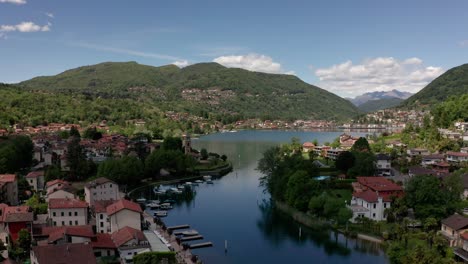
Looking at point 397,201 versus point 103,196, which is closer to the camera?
point 397,201

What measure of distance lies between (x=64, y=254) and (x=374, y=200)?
17705mm

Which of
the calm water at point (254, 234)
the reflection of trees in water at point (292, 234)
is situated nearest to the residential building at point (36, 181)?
the calm water at point (254, 234)

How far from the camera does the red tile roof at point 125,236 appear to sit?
19.6 meters

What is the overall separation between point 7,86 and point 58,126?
28.8 meters

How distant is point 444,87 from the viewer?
427 ft

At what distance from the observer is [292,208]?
28438mm

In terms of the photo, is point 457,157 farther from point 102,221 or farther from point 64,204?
point 64,204

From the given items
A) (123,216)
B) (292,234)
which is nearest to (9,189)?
(123,216)

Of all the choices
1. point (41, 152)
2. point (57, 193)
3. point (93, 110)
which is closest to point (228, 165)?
point (41, 152)

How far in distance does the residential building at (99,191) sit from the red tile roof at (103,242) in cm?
805

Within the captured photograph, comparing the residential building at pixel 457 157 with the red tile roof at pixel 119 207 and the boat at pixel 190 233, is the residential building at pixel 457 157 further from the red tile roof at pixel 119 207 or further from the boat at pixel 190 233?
the red tile roof at pixel 119 207

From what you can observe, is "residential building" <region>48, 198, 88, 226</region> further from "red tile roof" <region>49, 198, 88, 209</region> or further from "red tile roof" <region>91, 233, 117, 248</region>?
"red tile roof" <region>91, 233, 117, 248</region>

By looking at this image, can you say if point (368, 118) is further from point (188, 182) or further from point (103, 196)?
point (103, 196)

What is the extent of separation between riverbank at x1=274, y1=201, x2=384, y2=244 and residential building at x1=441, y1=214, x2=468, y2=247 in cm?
328
